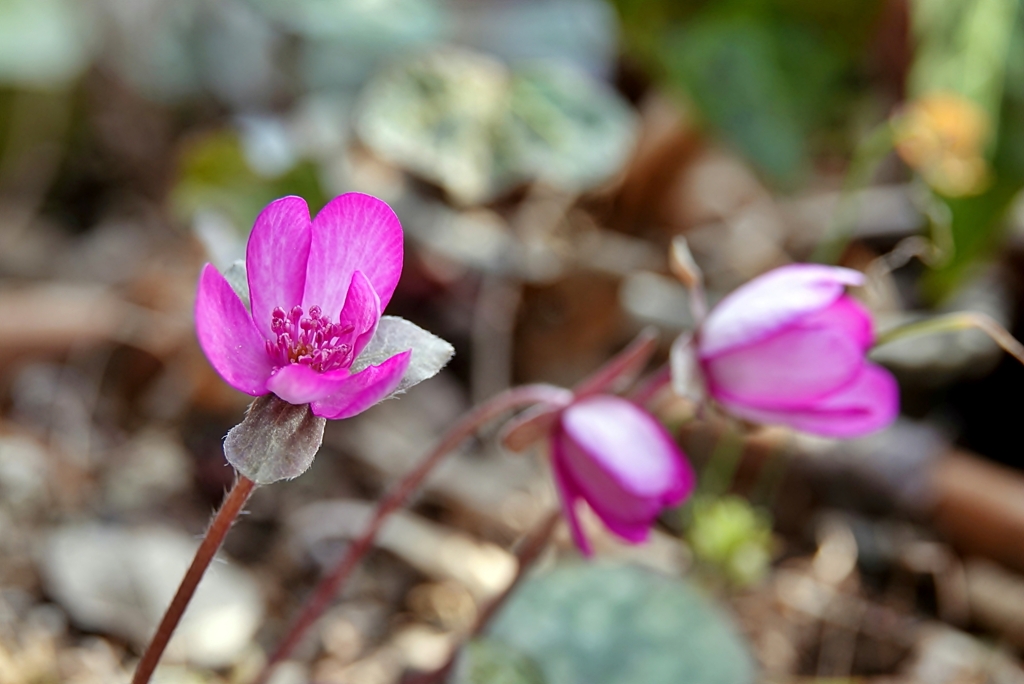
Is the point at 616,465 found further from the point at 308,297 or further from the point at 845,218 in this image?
the point at 845,218

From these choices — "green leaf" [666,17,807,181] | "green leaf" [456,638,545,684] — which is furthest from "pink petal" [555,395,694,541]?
"green leaf" [666,17,807,181]

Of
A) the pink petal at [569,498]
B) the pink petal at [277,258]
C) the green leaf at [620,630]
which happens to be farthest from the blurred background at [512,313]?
the pink petal at [277,258]

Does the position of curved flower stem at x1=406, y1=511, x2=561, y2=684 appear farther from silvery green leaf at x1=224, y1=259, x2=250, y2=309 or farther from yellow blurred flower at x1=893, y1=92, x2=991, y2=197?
yellow blurred flower at x1=893, y1=92, x2=991, y2=197

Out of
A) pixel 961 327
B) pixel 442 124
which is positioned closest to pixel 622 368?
pixel 961 327

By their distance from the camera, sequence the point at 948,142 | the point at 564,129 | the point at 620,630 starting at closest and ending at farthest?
the point at 620,630 → the point at 948,142 → the point at 564,129

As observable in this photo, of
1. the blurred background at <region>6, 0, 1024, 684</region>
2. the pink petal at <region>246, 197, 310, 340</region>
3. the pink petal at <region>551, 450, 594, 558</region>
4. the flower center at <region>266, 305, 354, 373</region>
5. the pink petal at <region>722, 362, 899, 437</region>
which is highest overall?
the pink petal at <region>246, 197, 310, 340</region>

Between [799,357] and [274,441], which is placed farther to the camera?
[799,357]

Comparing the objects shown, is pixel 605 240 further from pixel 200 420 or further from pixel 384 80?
pixel 200 420
